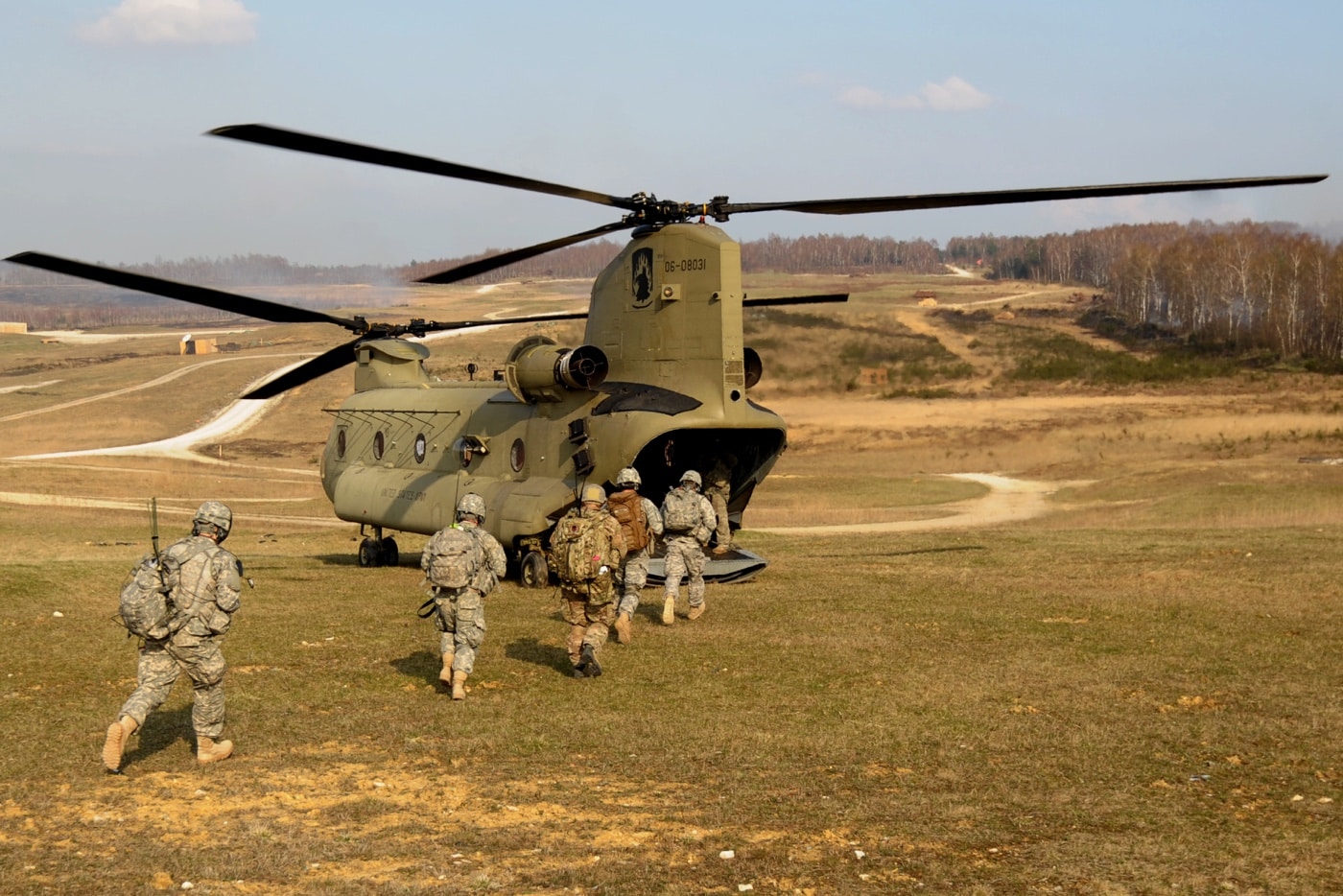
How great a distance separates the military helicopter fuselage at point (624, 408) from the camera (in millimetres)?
20062

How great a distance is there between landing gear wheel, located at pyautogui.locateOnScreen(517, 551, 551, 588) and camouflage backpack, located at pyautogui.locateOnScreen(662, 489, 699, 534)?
3.51 m

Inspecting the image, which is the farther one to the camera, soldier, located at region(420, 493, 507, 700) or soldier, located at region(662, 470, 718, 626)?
soldier, located at region(662, 470, 718, 626)

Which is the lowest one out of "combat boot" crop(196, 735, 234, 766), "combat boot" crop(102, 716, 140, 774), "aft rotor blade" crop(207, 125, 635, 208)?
"combat boot" crop(196, 735, 234, 766)

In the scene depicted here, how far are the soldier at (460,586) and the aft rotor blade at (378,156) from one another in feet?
15.4

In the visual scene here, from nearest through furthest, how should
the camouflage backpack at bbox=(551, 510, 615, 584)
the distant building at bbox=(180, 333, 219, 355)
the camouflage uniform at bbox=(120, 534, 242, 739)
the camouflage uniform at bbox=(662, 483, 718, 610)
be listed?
1. the camouflage uniform at bbox=(120, 534, 242, 739)
2. the camouflage backpack at bbox=(551, 510, 615, 584)
3. the camouflage uniform at bbox=(662, 483, 718, 610)
4. the distant building at bbox=(180, 333, 219, 355)

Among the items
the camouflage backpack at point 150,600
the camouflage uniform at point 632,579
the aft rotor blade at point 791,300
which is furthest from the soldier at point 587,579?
the aft rotor blade at point 791,300

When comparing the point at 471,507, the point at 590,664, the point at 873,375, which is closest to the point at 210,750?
the point at 471,507

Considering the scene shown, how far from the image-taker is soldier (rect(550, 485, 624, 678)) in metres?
14.1

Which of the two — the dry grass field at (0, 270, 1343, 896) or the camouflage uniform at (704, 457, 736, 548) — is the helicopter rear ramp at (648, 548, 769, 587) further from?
the dry grass field at (0, 270, 1343, 896)

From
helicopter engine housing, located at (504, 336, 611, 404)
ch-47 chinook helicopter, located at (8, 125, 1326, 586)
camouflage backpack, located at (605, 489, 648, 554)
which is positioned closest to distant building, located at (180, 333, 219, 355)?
ch-47 chinook helicopter, located at (8, 125, 1326, 586)

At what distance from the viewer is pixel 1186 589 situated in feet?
63.5

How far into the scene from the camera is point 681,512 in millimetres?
17938

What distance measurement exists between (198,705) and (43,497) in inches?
1449

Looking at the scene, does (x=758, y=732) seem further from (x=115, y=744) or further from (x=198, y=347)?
(x=198, y=347)
